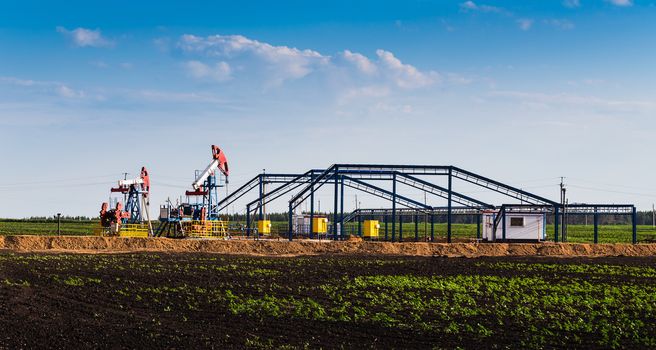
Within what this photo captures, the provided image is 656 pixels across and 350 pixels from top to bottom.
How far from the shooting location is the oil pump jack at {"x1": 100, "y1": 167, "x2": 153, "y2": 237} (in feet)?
210

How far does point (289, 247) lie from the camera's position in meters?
57.5

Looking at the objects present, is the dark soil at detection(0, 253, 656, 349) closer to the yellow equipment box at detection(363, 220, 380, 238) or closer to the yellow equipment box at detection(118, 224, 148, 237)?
the yellow equipment box at detection(118, 224, 148, 237)

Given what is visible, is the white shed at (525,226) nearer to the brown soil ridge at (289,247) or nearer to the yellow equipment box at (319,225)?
the brown soil ridge at (289,247)

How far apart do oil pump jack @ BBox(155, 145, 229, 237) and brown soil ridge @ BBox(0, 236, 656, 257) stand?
25.6 feet

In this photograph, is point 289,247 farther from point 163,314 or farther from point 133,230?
point 163,314

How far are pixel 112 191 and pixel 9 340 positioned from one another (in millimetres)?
49196

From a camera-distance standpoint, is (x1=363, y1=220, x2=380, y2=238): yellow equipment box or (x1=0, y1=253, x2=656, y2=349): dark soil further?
(x1=363, y1=220, x2=380, y2=238): yellow equipment box

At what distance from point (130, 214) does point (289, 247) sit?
648 inches

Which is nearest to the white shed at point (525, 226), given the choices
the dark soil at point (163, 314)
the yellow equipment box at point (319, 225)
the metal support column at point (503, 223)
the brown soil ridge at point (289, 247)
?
the metal support column at point (503, 223)

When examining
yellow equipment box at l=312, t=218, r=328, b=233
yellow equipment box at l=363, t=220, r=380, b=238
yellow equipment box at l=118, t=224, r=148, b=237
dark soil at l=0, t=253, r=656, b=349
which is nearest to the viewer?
dark soil at l=0, t=253, r=656, b=349

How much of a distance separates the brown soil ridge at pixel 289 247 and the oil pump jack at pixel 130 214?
5.31 metres

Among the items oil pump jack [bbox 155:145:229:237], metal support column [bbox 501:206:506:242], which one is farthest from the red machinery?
metal support column [bbox 501:206:506:242]

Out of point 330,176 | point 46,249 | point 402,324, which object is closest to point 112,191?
point 46,249

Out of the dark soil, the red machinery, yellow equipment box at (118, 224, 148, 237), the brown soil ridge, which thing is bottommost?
the dark soil
